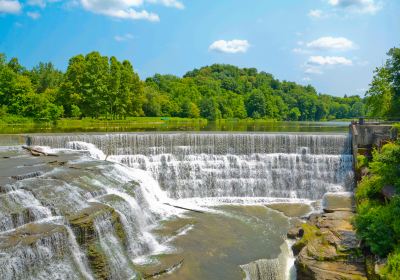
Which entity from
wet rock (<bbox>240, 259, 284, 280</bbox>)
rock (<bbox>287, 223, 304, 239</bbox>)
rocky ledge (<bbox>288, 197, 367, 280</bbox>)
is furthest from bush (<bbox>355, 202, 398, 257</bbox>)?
rock (<bbox>287, 223, 304, 239</bbox>)

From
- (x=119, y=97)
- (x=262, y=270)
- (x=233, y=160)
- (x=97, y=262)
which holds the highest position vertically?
(x=119, y=97)

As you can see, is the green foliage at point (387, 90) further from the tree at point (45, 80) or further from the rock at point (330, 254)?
the tree at point (45, 80)

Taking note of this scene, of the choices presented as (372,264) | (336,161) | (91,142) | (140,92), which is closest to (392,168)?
(372,264)

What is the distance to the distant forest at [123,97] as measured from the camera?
41125 mm

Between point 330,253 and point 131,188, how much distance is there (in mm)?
8159

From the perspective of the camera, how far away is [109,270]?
1011 cm

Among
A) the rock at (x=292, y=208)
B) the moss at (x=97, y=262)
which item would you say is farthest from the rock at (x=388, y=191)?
the moss at (x=97, y=262)

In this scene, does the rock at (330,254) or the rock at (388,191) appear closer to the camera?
the rock at (330,254)

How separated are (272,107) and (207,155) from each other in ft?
273

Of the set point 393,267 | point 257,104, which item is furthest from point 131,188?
point 257,104

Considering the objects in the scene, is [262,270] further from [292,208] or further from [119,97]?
[119,97]

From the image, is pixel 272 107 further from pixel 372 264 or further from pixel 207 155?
pixel 372 264

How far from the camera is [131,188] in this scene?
1513 centimetres

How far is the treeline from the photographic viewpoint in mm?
43188
